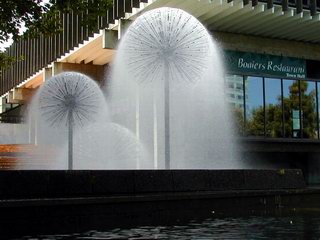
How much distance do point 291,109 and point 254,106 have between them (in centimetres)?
214

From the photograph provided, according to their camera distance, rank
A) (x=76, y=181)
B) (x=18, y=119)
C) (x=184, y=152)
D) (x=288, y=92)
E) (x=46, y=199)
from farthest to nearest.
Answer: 1. (x=18, y=119)
2. (x=288, y=92)
3. (x=184, y=152)
4. (x=76, y=181)
5. (x=46, y=199)

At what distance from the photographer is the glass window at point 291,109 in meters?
23.7

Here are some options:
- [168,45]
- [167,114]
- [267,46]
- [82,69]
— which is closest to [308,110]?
[267,46]

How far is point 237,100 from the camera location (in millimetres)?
22125

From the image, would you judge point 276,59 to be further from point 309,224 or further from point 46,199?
point 46,199

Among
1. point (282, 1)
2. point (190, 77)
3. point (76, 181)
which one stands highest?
point (282, 1)

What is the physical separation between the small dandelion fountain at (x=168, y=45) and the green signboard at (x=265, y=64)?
8.36 metres

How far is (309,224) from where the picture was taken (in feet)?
27.9

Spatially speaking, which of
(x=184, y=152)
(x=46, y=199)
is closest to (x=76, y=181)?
(x=46, y=199)

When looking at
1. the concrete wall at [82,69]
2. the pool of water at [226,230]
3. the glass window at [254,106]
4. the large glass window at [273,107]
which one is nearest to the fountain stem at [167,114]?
the pool of water at [226,230]

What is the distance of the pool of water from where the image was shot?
7.05m

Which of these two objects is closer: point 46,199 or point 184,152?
point 46,199

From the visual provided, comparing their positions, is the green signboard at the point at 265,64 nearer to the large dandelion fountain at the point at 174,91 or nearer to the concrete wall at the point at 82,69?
the large dandelion fountain at the point at 174,91

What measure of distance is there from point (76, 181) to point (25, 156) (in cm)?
1403
